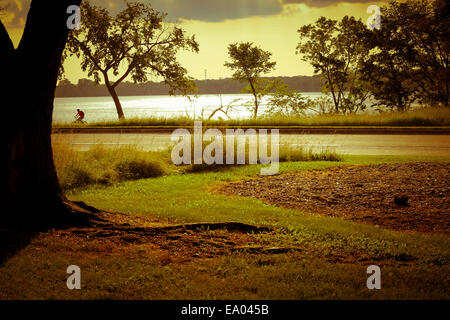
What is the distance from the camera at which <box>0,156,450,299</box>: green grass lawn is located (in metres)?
3.71

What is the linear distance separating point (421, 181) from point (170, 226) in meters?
5.48

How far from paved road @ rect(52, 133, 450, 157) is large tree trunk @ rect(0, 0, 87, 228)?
222 inches

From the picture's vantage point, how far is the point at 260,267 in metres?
4.27

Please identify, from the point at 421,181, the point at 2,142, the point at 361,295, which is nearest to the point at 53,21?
the point at 2,142

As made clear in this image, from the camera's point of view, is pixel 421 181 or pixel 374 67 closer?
pixel 421 181

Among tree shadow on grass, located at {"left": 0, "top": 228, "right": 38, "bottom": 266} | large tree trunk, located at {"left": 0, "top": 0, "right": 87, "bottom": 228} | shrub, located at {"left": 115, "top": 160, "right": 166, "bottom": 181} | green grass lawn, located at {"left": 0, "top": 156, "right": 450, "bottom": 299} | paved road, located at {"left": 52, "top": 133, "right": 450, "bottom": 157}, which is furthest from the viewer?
paved road, located at {"left": 52, "top": 133, "right": 450, "bottom": 157}

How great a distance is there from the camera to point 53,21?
5.04 metres

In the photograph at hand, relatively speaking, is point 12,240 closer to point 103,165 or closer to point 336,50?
point 103,165

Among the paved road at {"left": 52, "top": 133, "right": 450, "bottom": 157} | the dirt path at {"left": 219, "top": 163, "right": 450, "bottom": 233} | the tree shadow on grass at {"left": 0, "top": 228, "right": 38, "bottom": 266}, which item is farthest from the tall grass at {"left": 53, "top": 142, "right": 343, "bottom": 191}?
the tree shadow on grass at {"left": 0, "top": 228, "right": 38, "bottom": 266}

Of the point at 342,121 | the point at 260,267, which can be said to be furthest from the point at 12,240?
the point at 342,121

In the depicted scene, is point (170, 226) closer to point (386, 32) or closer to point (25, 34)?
point (25, 34)

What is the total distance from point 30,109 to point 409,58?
25533mm

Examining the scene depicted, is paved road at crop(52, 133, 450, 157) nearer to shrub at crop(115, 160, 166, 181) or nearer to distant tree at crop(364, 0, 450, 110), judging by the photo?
shrub at crop(115, 160, 166, 181)

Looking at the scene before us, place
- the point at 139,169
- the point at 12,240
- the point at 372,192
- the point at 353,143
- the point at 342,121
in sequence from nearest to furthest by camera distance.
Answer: the point at 12,240, the point at 372,192, the point at 139,169, the point at 353,143, the point at 342,121
